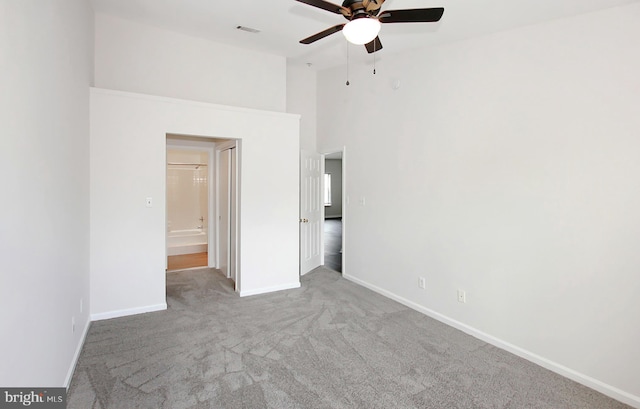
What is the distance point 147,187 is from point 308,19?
2561 millimetres

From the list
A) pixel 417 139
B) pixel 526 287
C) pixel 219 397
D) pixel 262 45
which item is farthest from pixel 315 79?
pixel 219 397

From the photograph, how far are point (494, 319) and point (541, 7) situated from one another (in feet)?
8.80

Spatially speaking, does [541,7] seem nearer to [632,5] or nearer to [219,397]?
[632,5]

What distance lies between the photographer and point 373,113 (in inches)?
175

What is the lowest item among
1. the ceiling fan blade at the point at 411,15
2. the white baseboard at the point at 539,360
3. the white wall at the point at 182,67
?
the white baseboard at the point at 539,360

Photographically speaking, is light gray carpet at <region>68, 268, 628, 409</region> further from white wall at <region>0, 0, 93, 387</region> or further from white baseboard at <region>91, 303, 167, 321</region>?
white wall at <region>0, 0, 93, 387</region>

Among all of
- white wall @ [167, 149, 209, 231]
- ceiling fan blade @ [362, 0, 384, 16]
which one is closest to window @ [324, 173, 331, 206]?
white wall @ [167, 149, 209, 231]

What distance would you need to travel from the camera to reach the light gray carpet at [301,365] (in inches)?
86.7

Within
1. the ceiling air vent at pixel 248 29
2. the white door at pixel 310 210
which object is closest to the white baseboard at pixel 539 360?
the white door at pixel 310 210

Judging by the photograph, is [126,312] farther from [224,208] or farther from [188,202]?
[188,202]

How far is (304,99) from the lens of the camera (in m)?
5.57

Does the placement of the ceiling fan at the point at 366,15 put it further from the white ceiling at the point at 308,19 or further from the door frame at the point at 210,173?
the door frame at the point at 210,173

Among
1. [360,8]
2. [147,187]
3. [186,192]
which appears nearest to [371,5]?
[360,8]

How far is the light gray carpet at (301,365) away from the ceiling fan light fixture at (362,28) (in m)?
2.40
